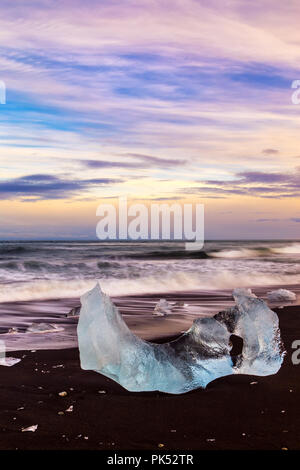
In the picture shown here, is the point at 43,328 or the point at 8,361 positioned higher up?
the point at 8,361

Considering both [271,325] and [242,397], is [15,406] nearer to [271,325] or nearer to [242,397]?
[242,397]

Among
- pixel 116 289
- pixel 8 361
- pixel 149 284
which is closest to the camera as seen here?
pixel 8 361

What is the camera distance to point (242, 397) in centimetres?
376

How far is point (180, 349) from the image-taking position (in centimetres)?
406

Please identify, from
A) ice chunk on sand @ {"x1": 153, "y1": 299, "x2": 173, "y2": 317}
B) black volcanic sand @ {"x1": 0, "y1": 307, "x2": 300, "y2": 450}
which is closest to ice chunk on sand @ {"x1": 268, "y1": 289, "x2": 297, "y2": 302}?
ice chunk on sand @ {"x1": 153, "y1": 299, "x2": 173, "y2": 317}

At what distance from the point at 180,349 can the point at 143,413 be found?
2.51 ft

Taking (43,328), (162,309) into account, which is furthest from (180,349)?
(162,309)

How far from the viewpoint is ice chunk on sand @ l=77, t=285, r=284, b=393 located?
3.73 meters

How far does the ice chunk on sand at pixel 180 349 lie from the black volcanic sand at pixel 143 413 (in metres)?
0.11

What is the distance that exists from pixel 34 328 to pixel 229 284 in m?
9.92

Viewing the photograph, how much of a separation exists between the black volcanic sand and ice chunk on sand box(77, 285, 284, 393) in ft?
0.38

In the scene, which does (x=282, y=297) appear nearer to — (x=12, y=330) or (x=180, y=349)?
(x=12, y=330)
